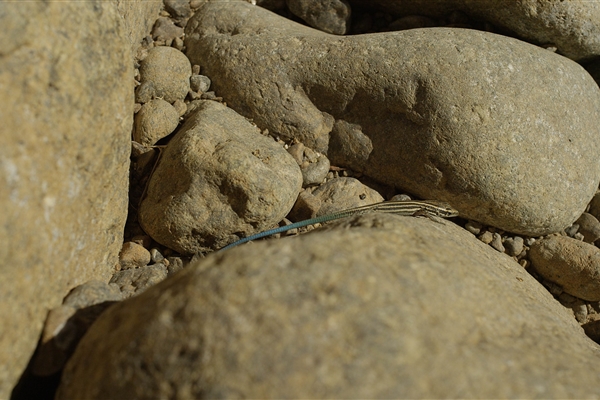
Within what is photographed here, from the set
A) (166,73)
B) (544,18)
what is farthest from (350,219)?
→ (544,18)

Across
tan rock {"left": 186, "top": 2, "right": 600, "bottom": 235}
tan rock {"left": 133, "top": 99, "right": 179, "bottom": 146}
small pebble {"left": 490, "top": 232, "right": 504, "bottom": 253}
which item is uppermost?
tan rock {"left": 186, "top": 2, "right": 600, "bottom": 235}

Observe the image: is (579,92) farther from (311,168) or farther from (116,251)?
(116,251)

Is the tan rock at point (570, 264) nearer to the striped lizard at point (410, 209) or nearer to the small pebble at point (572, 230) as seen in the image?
the small pebble at point (572, 230)

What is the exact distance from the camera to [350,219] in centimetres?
249

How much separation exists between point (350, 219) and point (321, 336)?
0.89 m

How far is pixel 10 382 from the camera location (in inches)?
78.4

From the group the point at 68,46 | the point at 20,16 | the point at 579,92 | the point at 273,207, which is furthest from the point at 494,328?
the point at 579,92

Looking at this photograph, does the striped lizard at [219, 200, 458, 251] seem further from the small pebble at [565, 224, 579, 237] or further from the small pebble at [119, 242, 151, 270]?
the small pebble at [119, 242, 151, 270]

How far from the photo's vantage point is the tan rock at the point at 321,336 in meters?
1.65

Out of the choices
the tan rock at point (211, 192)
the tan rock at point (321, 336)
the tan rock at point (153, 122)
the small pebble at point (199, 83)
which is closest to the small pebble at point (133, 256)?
the tan rock at point (211, 192)

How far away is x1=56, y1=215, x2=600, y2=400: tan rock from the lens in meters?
1.65

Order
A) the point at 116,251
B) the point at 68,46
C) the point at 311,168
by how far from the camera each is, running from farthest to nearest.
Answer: the point at 311,168 < the point at 116,251 < the point at 68,46

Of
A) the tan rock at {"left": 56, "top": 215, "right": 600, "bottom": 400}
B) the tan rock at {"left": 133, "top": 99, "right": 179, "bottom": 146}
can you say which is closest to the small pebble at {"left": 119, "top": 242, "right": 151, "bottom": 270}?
the tan rock at {"left": 133, "top": 99, "right": 179, "bottom": 146}

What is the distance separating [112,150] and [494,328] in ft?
6.07
